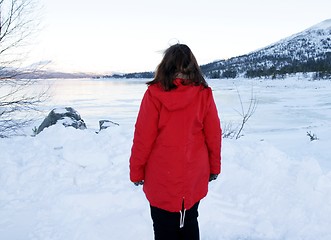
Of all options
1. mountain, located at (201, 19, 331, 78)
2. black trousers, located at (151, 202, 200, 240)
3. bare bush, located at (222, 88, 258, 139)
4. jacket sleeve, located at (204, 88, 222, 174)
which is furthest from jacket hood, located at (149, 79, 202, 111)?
mountain, located at (201, 19, 331, 78)

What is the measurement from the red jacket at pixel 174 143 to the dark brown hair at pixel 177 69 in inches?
1.4

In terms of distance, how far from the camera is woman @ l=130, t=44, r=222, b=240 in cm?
216

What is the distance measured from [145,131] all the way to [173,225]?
0.69 m

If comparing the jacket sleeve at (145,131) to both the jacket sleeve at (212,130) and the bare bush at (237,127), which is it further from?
the bare bush at (237,127)

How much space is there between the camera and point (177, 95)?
2.12 metres

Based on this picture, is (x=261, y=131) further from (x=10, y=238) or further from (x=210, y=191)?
(x=10, y=238)

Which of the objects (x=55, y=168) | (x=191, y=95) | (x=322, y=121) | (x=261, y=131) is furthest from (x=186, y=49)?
(x=322, y=121)

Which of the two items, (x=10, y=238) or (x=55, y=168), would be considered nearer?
(x=10, y=238)

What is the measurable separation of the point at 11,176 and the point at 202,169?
3.55 meters

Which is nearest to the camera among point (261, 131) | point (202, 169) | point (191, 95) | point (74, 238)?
point (191, 95)

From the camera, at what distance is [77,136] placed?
671 centimetres

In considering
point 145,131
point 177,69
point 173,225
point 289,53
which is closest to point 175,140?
point 145,131

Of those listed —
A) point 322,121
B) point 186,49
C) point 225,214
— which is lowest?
point 322,121

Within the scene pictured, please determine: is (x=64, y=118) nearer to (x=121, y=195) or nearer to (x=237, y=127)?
(x=121, y=195)
